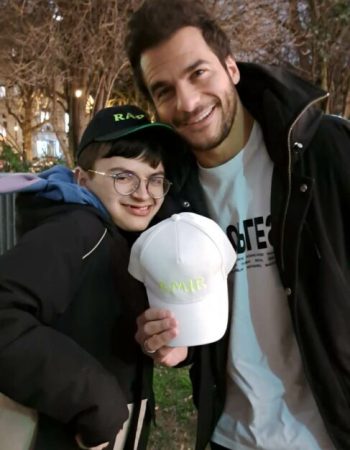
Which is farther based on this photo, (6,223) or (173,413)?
(6,223)

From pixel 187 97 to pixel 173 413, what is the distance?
2.97m

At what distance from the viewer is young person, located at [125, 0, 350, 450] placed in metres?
1.67

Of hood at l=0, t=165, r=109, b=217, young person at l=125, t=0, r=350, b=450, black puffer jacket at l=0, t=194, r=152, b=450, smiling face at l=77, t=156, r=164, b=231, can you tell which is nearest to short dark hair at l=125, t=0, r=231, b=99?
young person at l=125, t=0, r=350, b=450

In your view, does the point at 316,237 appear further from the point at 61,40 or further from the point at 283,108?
the point at 61,40

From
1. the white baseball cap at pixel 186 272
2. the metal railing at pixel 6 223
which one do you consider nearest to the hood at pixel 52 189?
the white baseball cap at pixel 186 272

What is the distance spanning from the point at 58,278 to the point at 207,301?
0.46 metres

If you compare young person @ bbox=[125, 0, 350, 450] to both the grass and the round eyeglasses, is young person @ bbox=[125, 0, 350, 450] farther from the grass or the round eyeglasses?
the grass

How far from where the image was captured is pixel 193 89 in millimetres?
1952

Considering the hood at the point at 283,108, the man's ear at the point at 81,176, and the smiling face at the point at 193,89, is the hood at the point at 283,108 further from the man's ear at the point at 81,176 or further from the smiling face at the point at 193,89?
the man's ear at the point at 81,176

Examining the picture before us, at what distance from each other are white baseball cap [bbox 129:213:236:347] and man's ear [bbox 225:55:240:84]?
800 mm

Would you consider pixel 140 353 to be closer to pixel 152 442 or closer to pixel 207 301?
pixel 207 301

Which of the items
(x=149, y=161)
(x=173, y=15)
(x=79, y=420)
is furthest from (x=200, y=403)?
A: (x=173, y=15)

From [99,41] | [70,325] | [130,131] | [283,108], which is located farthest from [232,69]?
[99,41]

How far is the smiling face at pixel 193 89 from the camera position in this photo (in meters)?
1.94
